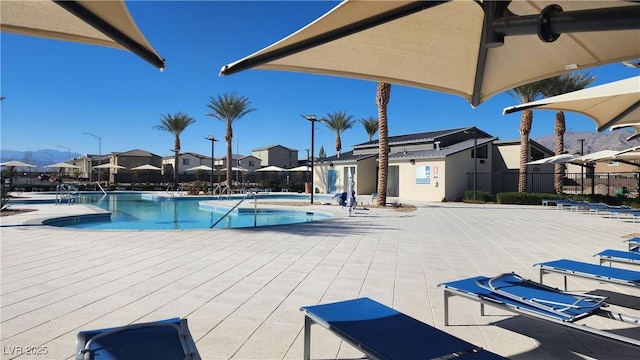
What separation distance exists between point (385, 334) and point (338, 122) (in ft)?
127

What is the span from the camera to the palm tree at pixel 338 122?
4050 cm

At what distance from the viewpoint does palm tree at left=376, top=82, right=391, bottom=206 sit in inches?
706

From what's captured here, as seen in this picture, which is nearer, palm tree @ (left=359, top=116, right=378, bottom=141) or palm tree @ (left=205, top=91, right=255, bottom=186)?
palm tree @ (left=205, top=91, right=255, bottom=186)

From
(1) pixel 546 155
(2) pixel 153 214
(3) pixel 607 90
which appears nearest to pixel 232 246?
(3) pixel 607 90

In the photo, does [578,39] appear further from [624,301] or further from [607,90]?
[624,301]

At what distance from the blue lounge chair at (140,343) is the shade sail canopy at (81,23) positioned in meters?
1.63

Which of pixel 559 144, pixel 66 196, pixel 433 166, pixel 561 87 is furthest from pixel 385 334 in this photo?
pixel 66 196

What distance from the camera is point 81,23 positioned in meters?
2.17

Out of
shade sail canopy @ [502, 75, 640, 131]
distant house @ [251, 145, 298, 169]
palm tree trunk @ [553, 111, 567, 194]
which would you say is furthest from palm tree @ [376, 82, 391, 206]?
distant house @ [251, 145, 298, 169]

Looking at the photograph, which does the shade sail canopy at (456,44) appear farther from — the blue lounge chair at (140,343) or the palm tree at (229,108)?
the palm tree at (229,108)

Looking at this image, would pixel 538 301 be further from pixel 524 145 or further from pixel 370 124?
pixel 370 124

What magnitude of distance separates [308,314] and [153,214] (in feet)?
53.7

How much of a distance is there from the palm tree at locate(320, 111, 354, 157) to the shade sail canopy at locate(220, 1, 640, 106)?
122 ft

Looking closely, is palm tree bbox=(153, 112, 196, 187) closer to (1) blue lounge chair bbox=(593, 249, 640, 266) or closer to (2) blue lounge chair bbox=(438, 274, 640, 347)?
(1) blue lounge chair bbox=(593, 249, 640, 266)
